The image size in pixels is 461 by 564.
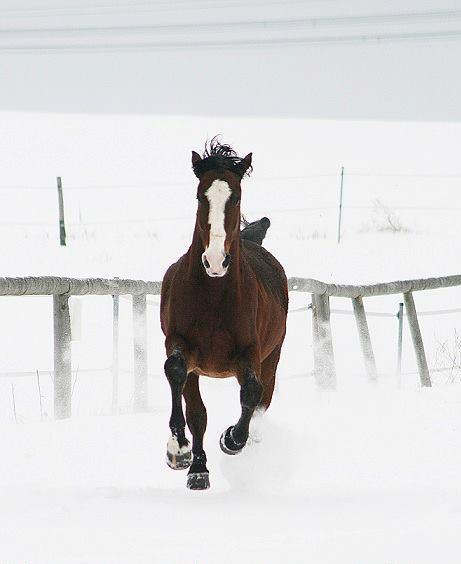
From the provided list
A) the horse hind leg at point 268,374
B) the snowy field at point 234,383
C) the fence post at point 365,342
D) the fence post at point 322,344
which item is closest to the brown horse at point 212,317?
the snowy field at point 234,383

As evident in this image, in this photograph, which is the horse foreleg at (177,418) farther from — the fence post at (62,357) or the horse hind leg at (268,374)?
the fence post at (62,357)

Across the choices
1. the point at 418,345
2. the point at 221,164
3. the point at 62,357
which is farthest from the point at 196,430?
the point at 418,345

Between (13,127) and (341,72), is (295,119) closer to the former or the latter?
(341,72)

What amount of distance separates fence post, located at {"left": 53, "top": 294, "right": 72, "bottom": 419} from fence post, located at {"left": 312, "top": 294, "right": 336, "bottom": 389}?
2.69 m

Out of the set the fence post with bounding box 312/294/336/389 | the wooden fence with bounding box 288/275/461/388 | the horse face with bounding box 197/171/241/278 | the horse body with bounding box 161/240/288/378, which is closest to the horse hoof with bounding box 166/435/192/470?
the horse body with bounding box 161/240/288/378

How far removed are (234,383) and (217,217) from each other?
12.0ft

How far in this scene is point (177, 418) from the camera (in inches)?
187

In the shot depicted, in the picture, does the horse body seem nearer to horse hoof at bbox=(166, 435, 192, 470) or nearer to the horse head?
the horse head

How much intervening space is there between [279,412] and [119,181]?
13337mm

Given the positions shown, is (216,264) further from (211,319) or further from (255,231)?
(255,231)

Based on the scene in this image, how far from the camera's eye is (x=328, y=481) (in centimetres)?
534

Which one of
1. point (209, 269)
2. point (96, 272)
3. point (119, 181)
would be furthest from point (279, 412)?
point (119, 181)

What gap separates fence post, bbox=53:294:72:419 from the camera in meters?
6.56

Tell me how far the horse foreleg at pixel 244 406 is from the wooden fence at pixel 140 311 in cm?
199
